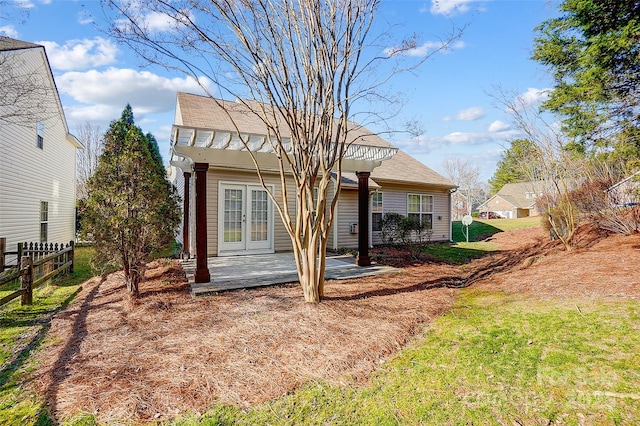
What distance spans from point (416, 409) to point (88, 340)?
11.8ft

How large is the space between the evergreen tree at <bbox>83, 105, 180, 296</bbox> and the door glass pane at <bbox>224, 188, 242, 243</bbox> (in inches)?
157

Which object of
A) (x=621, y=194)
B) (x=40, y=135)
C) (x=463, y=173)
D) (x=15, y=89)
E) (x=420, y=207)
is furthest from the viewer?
(x=463, y=173)

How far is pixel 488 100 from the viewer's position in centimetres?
874

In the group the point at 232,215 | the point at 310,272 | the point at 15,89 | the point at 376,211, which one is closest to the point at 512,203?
the point at 376,211

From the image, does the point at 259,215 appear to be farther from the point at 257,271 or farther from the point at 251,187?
the point at 257,271

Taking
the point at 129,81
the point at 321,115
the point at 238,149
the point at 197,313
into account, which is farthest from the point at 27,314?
the point at 129,81

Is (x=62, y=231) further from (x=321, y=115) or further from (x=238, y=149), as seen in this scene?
(x=321, y=115)

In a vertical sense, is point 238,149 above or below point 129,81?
below

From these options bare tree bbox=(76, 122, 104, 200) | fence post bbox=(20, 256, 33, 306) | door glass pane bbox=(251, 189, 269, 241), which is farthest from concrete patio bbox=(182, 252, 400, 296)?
bare tree bbox=(76, 122, 104, 200)

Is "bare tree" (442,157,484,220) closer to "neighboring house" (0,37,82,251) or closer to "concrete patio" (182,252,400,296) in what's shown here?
"concrete patio" (182,252,400,296)

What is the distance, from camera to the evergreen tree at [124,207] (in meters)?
5.08

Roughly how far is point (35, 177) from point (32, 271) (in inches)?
292

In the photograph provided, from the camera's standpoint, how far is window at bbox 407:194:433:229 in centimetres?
1361

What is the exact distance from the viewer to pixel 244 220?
9758 millimetres
